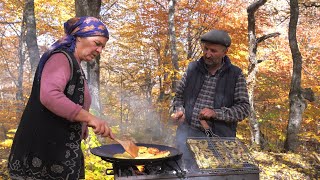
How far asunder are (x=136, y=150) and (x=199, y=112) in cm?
101

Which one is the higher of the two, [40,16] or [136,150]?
[40,16]

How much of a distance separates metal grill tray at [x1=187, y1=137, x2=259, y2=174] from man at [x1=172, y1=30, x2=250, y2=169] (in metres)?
0.30

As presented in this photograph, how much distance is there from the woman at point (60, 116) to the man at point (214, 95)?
1353mm

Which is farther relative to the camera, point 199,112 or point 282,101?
point 282,101

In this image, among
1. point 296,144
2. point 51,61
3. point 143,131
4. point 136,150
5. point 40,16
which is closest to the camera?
point 51,61

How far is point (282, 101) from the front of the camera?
42.7 ft

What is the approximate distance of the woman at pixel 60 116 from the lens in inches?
77.6

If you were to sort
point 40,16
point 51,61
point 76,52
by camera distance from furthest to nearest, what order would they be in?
1. point 40,16
2. point 76,52
3. point 51,61

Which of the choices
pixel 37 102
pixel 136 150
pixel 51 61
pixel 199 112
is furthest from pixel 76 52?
pixel 199 112

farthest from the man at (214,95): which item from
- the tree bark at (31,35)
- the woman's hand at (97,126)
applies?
the tree bark at (31,35)

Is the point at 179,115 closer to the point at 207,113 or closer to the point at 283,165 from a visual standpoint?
the point at 207,113

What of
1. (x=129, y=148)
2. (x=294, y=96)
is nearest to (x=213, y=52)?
(x=129, y=148)

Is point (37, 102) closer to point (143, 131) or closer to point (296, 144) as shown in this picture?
point (296, 144)

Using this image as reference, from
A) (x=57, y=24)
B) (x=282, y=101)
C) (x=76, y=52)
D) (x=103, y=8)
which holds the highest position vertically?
(x=103, y=8)
